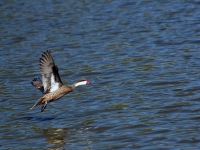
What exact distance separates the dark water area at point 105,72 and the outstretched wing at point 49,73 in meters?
0.62

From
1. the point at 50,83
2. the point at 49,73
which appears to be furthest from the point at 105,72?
the point at 49,73

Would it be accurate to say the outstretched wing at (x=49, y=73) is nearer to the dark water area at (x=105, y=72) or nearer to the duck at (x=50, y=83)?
the duck at (x=50, y=83)

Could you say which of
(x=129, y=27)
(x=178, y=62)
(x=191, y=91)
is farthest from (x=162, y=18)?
(x=191, y=91)

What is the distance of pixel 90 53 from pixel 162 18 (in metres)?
3.94

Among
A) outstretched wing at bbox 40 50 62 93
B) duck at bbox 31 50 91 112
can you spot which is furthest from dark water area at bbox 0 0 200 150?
outstretched wing at bbox 40 50 62 93

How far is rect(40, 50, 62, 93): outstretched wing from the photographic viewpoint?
1016 centimetres

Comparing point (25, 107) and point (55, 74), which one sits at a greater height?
point (55, 74)

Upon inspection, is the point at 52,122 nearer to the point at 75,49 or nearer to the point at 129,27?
the point at 75,49

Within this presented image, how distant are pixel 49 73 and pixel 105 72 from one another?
3547mm

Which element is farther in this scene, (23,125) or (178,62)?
(178,62)

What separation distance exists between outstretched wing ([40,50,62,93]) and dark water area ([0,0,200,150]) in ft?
2.03

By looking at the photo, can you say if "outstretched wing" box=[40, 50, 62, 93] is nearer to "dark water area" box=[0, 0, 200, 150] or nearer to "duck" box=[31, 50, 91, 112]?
"duck" box=[31, 50, 91, 112]

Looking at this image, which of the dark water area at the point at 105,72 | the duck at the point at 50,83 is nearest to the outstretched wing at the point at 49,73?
the duck at the point at 50,83

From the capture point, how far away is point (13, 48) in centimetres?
1681
